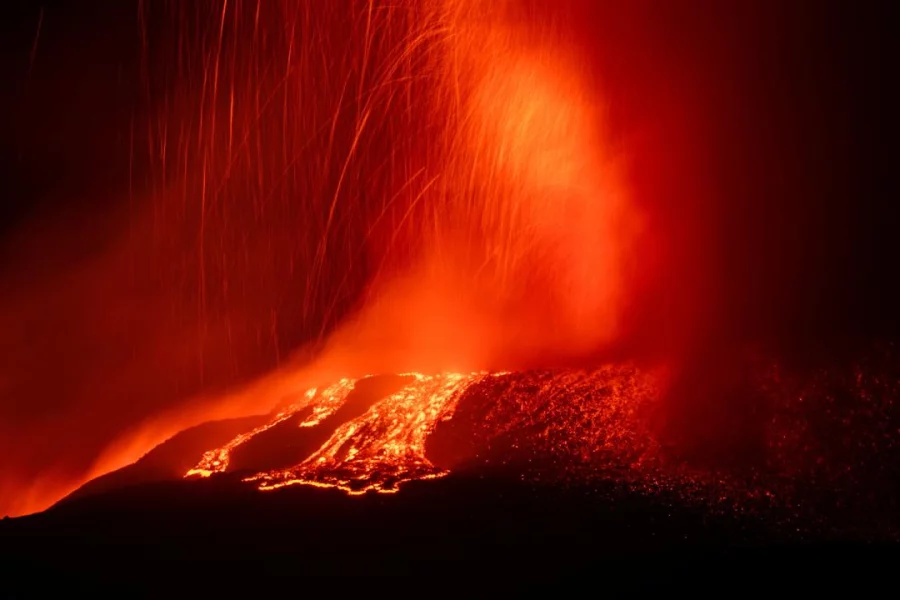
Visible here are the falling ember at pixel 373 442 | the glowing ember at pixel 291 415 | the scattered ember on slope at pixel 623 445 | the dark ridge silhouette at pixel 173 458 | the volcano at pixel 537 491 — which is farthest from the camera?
the glowing ember at pixel 291 415

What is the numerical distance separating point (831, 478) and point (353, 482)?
588cm

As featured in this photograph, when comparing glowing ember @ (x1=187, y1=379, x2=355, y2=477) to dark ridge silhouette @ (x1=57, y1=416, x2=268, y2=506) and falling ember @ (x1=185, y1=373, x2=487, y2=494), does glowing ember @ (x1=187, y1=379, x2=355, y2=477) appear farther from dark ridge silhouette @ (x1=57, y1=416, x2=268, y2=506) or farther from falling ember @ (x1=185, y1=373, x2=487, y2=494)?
dark ridge silhouette @ (x1=57, y1=416, x2=268, y2=506)

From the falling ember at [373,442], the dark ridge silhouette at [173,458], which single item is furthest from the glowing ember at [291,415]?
the dark ridge silhouette at [173,458]

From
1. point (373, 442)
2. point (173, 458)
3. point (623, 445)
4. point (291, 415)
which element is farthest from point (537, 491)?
point (173, 458)

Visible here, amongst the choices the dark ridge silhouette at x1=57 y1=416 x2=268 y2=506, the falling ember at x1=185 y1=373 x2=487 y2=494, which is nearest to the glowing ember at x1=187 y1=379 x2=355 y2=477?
the falling ember at x1=185 y1=373 x2=487 y2=494

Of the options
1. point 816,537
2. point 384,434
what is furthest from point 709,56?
point 816,537

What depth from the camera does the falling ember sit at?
32.7 feet

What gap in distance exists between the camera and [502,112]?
20500 mm

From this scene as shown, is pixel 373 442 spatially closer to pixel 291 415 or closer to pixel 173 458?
pixel 291 415

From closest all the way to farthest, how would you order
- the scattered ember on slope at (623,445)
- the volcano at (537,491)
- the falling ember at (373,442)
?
the volcano at (537,491) → the scattered ember on slope at (623,445) → the falling ember at (373,442)

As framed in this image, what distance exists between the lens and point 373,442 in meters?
12.9

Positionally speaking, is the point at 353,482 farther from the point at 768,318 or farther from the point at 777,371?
the point at 768,318

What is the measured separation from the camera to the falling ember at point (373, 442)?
995 cm

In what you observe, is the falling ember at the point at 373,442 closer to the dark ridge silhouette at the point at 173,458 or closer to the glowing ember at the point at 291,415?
the glowing ember at the point at 291,415
